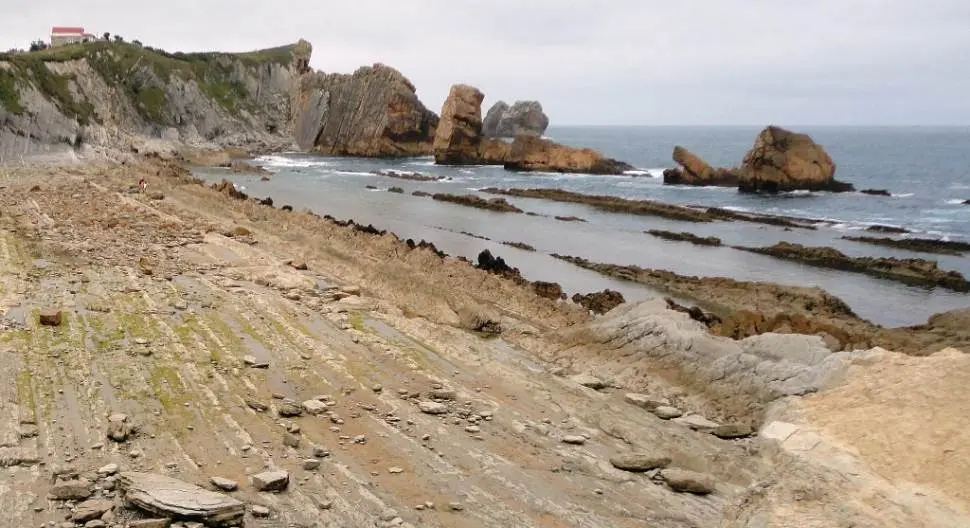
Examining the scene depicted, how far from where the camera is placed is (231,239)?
21719 millimetres

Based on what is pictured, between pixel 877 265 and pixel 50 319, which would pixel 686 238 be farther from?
pixel 50 319

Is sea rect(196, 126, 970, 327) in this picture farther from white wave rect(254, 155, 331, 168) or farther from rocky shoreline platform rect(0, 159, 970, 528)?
rocky shoreline platform rect(0, 159, 970, 528)

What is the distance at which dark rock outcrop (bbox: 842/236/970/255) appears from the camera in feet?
110

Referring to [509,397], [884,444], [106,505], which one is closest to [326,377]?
[509,397]

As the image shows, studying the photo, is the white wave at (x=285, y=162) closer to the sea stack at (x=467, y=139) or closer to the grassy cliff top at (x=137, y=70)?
the grassy cliff top at (x=137, y=70)

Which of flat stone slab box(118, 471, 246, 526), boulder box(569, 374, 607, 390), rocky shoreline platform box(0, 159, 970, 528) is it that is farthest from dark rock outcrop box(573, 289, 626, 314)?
flat stone slab box(118, 471, 246, 526)

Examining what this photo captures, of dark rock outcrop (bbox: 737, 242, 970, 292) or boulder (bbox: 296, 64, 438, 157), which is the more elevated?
boulder (bbox: 296, 64, 438, 157)

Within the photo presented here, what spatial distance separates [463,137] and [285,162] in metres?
21.3

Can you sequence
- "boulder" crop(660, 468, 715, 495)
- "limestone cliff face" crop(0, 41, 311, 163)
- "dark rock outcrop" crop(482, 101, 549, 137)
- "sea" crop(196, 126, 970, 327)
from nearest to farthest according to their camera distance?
"boulder" crop(660, 468, 715, 495)
"sea" crop(196, 126, 970, 327)
"limestone cliff face" crop(0, 41, 311, 163)
"dark rock outcrop" crop(482, 101, 549, 137)

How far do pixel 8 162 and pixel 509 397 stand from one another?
41786mm

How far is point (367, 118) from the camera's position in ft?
320

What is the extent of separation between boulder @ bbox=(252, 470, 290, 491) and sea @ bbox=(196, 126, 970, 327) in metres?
16.6

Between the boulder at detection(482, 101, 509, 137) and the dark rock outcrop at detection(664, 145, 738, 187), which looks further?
the boulder at detection(482, 101, 509, 137)

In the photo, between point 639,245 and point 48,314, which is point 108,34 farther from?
point 48,314
